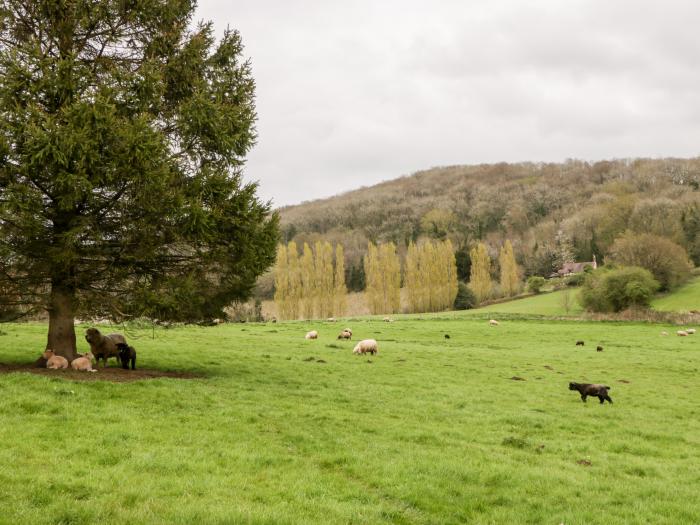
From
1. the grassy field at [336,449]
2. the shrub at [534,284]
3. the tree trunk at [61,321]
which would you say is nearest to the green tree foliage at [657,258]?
the shrub at [534,284]

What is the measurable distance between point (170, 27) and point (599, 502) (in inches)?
688

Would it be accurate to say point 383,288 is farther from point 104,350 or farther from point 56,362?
point 56,362

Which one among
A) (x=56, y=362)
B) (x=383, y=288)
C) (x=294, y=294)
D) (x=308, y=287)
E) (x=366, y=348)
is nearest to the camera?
(x=56, y=362)

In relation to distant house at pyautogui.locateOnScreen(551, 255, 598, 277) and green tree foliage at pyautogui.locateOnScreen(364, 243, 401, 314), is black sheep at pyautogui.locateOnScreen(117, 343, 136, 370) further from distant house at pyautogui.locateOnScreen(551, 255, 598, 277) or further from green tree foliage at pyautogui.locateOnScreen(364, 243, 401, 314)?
distant house at pyautogui.locateOnScreen(551, 255, 598, 277)

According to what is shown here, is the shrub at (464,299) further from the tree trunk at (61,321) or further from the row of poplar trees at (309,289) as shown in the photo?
the tree trunk at (61,321)

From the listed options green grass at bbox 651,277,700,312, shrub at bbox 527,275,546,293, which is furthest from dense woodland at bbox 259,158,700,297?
green grass at bbox 651,277,700,312

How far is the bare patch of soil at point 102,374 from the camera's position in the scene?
14.6 m

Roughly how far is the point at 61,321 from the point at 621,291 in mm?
59620

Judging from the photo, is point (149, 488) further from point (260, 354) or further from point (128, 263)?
point (260, 354)

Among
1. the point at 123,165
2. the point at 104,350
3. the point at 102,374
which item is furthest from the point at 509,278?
the point at 123,165

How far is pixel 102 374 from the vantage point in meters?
15.5

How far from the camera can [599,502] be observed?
8.22 meters

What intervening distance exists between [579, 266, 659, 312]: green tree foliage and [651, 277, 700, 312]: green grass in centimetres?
1039

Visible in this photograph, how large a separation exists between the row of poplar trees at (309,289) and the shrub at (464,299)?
19.5m
